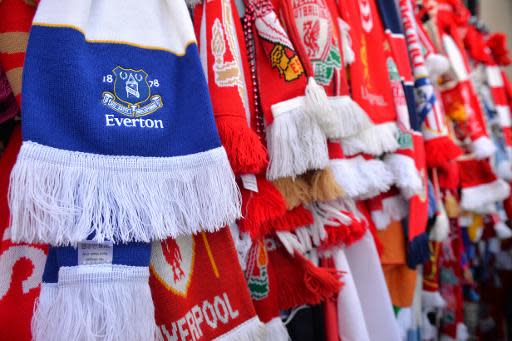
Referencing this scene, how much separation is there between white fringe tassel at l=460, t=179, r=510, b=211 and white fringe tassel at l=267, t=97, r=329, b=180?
1003 millimetres

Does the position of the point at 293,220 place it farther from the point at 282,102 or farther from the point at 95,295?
the point at 95,295

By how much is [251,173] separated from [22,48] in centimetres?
44

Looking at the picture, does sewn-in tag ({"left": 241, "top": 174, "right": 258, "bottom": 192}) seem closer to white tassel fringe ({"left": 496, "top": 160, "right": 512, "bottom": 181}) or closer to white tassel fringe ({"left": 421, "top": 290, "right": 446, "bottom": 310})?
white tassel fringe ({"left": 421, "top": 290, "right": 446, "bottom": 310})

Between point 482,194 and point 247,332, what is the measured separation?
49.7 inches

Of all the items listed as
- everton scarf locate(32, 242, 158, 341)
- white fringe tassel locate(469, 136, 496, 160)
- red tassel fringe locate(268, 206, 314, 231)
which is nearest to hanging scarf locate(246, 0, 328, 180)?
red tassel fringe locate(268, 206, 314, 231)

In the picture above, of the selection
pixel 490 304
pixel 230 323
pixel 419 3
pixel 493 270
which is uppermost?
pixel 419 3

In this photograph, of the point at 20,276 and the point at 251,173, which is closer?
the point at 20,276

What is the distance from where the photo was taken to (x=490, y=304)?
207cm

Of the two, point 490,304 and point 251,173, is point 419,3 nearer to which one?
point 251,173

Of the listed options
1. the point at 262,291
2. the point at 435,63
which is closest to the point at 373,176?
the point at 262,291

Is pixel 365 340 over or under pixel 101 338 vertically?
under

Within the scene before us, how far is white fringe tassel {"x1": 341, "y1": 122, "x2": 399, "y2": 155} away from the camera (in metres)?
0.91

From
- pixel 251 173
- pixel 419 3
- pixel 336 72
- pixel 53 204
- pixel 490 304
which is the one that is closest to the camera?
pixel 53 204

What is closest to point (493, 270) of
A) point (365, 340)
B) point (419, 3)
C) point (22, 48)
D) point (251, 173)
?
point (419, 3)
